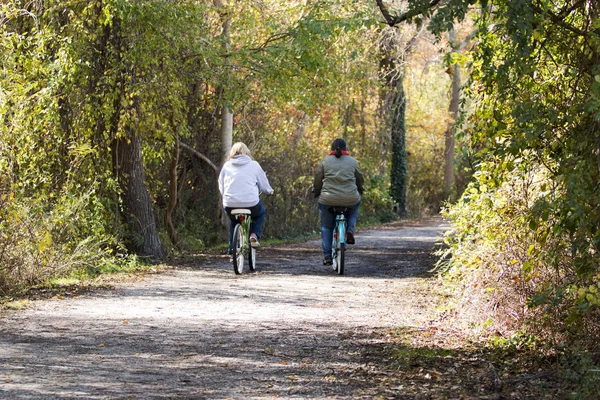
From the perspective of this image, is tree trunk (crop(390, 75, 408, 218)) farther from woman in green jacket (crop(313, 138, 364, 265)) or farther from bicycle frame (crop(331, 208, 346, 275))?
bicycle frame (crop(331, 208, 346, 275))

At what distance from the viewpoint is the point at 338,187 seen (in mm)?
16266

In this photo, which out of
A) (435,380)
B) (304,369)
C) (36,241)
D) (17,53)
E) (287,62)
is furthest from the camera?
(287,62)

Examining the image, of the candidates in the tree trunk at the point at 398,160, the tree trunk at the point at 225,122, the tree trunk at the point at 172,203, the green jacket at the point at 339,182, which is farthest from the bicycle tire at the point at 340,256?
the tree trunk at the point at 398,160

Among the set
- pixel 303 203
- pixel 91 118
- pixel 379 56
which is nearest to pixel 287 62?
pixel 91 118

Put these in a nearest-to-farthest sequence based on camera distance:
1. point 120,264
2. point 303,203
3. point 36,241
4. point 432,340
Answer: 1. point 432,340
2. point 36,241
3. point 120,264
4. point 303,203

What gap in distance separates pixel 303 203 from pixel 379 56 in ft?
33.5

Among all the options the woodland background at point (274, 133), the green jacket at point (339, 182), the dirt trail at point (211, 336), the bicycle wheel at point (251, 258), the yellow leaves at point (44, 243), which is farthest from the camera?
the bicycle wheel at point (251, 258)

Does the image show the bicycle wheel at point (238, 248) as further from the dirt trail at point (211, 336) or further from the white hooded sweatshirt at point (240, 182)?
the white hooded sweatshirt at point (240, 182)

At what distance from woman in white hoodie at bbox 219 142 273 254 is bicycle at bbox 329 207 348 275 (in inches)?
46.0

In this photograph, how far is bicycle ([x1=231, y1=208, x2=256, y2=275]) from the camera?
51.2ft

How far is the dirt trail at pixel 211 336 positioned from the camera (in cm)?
709

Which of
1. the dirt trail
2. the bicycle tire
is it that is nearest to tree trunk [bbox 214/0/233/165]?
the bicycle tire

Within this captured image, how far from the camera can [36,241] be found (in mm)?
12750

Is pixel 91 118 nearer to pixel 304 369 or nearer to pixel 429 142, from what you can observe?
pixel 304 369
